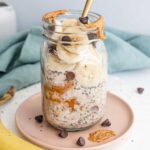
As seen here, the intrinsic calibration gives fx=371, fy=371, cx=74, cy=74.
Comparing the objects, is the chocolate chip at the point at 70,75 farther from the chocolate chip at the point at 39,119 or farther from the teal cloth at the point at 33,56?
the teal cloth at the point at 33,56

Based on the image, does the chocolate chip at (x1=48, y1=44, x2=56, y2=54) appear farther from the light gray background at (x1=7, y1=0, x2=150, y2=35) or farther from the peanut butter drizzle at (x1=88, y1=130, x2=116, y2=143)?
the light gray background at (x1=7, y1=0, x2=150, y2=35)

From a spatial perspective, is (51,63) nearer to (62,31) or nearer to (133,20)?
(62,31)

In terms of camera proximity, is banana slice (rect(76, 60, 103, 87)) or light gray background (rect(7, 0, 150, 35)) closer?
banana slice (rect(76, 60, 103, 87))

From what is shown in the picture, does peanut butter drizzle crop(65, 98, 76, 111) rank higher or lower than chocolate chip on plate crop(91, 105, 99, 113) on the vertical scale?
higher

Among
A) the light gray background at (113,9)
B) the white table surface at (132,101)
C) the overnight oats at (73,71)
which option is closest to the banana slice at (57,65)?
the overnight oats at (73,71)

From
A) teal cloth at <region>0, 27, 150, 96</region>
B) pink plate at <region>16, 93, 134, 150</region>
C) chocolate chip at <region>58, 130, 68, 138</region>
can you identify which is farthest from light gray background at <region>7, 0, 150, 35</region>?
chocolate chip at <region>58, 130, 68, 138</region>

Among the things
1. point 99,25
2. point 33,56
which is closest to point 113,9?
point 33,56
